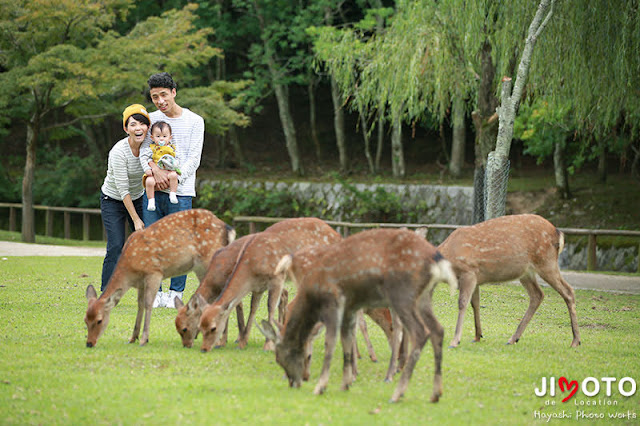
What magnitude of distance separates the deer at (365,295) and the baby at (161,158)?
2754 mm

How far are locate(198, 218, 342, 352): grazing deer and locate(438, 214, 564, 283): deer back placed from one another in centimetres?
118

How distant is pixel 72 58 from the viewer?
17.3 meters

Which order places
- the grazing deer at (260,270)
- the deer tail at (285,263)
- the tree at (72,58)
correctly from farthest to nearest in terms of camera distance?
the tree at (72,58)
the grazing deer at (260,270)
the deer tail at (285,263)

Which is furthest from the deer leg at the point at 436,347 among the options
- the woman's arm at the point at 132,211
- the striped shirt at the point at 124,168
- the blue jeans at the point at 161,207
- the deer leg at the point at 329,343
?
the striped shirt at the point at 124,168

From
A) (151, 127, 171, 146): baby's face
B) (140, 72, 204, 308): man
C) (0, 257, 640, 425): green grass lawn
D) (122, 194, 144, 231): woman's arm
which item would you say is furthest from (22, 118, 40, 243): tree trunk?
(151, 127, 171, 146): baby's face

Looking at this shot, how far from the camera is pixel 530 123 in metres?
19.1

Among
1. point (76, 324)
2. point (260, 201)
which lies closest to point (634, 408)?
point (76, 324)

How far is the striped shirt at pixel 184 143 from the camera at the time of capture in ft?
24.8

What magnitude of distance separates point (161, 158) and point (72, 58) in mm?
11066

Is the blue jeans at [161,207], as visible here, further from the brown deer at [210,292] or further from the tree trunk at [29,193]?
the tree trunk at [29,193]

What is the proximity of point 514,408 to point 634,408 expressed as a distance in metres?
0.82

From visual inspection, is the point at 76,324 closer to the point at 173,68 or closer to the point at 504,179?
the point at 504,179

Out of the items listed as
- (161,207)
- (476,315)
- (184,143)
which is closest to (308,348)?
(476,315)

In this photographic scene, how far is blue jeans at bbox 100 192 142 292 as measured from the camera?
7.96 m
